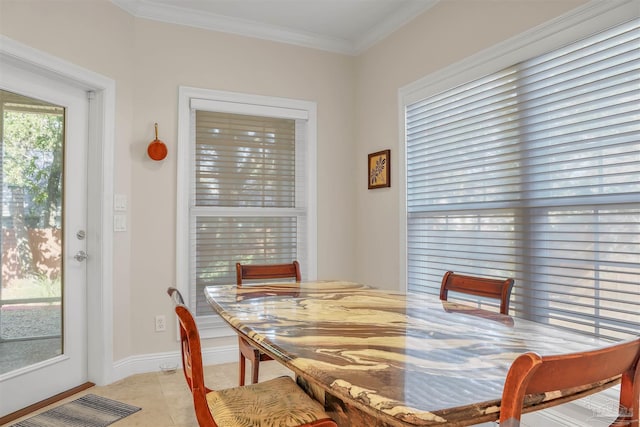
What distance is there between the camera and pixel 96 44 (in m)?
2.84

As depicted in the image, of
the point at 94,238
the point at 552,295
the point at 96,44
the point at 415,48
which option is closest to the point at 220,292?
the point at 94,238

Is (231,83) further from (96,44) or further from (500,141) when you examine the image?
(500,141)

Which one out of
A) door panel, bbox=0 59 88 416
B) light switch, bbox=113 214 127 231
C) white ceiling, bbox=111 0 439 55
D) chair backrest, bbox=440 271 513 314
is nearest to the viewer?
chair backrest, bbox=440 271 513 314

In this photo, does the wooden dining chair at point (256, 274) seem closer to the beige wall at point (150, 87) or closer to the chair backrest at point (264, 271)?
the chair backrest at point (264, 271)

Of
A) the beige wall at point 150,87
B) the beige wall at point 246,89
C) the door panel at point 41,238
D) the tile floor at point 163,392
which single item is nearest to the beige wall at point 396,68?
the beige wall at point 246,89

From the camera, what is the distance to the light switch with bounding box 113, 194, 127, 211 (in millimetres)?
2979

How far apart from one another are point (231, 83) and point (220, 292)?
6.76 ft

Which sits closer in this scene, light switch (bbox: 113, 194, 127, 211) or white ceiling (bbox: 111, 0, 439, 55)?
light switch (bbox: 113, 194, 127, 211)

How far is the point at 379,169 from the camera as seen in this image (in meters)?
3.57

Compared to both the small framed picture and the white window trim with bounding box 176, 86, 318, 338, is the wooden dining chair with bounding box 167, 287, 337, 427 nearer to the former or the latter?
the white window trim with bounding box 176, 86, 318, 338

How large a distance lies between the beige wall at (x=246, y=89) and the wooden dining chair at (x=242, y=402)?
6.29 ft

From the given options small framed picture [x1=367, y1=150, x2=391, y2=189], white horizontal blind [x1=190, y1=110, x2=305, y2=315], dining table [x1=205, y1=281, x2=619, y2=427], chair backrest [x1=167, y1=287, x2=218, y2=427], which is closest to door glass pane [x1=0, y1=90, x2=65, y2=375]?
white horizontal blind [x1=190, y1=110, x2=305, y2=315]

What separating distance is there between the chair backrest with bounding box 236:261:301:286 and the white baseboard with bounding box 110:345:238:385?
3.94ft

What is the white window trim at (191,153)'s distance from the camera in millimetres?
3258
